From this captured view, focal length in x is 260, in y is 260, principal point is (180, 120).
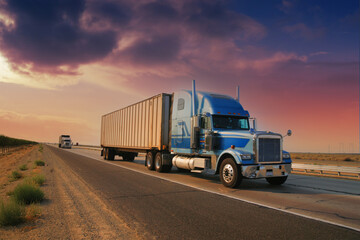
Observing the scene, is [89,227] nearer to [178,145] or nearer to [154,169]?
[178,145]

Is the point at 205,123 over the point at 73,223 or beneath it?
over

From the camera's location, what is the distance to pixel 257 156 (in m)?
9.15

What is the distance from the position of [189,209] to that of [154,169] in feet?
30.4

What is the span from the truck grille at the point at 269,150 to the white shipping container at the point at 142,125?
20.7 feet

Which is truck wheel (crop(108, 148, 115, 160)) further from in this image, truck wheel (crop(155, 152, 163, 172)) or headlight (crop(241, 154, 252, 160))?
headlight (crop(241, 154, 252, 160))

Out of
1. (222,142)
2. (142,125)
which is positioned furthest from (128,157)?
(222,142)

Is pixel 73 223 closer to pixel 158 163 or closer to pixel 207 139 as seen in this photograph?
pixel 207 139

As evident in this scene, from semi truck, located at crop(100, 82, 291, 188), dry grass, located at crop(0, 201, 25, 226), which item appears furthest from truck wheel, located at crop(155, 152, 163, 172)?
dry grass, located at crop(0, 201, 25, 226)

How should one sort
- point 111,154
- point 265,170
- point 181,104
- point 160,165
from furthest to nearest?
1. point 111,154
2. point 160,165
3. point 181,104
4. point 265,170

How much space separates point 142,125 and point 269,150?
962 centimetres

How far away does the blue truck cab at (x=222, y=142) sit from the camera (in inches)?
361

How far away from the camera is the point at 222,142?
10281mm

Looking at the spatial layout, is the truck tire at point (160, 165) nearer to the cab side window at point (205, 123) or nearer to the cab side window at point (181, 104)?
the cab side window at point (181, 104)

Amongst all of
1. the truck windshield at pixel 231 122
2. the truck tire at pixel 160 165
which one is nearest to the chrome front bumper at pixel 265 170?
the truck windshield at pixel 231 122
